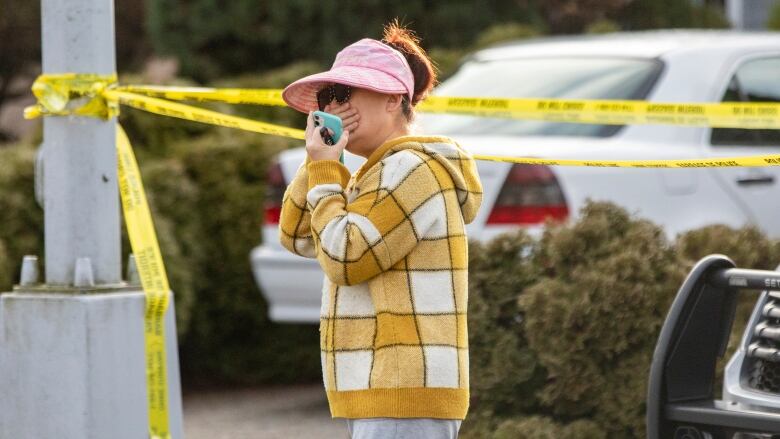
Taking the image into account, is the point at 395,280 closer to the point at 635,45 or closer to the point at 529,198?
the point at 529,198

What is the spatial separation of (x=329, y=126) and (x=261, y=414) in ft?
13.4

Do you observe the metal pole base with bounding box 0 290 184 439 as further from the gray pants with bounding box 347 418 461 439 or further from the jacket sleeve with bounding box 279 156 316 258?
the gray pants with bounding box 347 418 461 439

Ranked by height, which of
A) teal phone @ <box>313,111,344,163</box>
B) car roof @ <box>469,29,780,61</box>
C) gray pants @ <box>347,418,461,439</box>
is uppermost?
car roof @ <box>469,29,780,61</box>

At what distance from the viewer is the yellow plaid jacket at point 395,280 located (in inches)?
126

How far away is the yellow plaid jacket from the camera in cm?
321

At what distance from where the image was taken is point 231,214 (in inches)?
306

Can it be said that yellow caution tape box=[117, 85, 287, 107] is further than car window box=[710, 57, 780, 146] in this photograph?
No

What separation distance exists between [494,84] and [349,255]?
13.1 feet

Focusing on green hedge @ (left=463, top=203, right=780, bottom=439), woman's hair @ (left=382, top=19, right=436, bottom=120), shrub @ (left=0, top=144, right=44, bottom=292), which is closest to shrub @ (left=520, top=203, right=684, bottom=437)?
green hedge @ (left=463, top=203, right=780, bottom=439)

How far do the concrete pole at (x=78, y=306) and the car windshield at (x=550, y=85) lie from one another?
263cm

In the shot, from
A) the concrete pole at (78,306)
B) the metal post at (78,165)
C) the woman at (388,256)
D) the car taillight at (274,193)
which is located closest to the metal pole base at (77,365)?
the concrete pole at (78,306)

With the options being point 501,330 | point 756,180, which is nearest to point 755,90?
point 756,180

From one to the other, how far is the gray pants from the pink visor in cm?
71

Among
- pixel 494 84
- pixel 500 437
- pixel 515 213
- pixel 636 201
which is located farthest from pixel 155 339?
pixel 494 84
